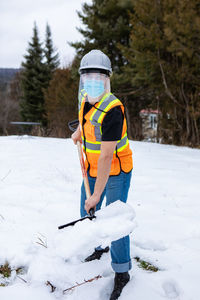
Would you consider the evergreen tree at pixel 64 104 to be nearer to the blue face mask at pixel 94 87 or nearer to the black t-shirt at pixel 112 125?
the blue face mask at pixel 94 87

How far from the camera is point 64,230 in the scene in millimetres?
1728

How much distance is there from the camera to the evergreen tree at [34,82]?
27031mm

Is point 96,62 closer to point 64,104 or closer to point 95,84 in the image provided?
point 95,84

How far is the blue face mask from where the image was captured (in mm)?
1690

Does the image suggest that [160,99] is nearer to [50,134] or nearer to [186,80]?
[186,80]

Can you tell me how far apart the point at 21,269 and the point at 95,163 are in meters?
1.04

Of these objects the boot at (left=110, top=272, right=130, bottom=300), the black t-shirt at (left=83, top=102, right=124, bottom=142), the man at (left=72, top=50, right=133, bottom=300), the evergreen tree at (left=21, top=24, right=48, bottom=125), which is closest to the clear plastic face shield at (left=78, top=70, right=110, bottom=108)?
the man at (left=72, top=50, right=133, bottom=300)

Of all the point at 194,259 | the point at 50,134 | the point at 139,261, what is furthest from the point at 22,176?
the point at 50,134

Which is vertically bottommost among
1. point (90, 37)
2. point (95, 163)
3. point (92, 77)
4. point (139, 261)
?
point (139, 261)

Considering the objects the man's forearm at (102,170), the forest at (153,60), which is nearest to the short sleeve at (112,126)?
the man's forearm at (102,170)

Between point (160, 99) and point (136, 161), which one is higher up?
Answer: point (160, 99)

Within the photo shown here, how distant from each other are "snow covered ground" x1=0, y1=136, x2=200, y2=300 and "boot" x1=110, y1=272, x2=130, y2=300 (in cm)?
4

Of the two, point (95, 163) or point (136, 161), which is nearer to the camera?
point (95, 163)

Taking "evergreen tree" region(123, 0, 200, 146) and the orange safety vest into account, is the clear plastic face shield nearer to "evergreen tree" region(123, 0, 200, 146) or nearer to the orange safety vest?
the orange safety vest
